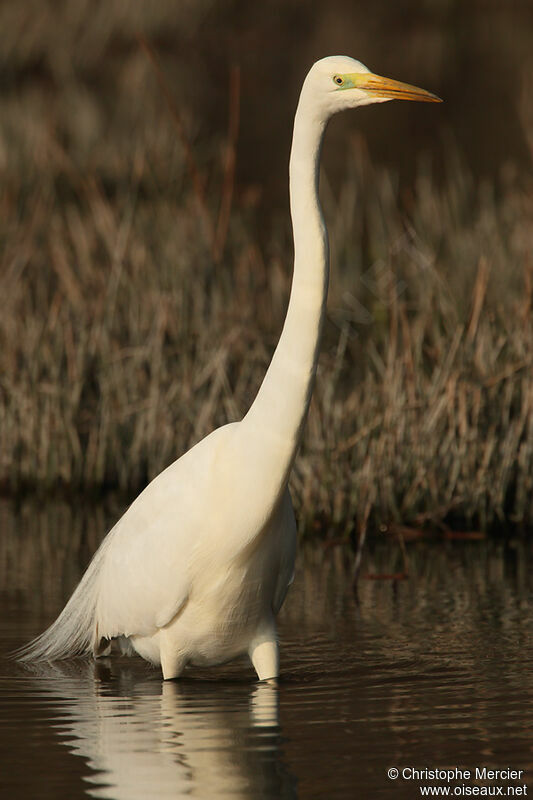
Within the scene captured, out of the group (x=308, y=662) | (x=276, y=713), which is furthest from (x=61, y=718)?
(x=308, y=662)

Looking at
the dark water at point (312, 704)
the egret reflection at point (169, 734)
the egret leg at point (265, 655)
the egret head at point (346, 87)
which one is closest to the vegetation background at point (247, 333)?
the dark water at point (312, 704)

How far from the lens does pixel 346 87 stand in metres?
3.92

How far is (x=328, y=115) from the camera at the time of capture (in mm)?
3947

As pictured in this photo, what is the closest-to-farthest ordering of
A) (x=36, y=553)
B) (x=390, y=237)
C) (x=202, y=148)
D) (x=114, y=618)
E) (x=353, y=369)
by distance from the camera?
(x=114, y=618) < (x=36, y=553) < (x=353, y=369) < (x=390, y=237) < (x=202, y=148)

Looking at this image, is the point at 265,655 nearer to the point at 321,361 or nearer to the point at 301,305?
the point at 301,305

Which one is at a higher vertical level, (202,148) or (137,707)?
(202,148)

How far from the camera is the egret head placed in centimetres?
391

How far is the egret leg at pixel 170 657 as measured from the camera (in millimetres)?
4371

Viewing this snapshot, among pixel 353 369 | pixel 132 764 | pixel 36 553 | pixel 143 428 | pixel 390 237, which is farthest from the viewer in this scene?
pixel 390 237

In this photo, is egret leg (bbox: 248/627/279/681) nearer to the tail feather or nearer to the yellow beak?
→ the tail feather

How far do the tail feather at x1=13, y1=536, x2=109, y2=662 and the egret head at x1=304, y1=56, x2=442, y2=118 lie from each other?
169cm

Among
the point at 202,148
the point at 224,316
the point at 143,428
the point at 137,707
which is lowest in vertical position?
the point at 137,707

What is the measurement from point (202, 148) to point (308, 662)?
9896mm

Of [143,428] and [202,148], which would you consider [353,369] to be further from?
[202,148]
